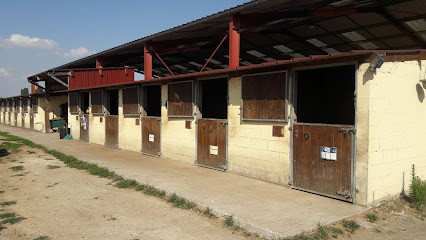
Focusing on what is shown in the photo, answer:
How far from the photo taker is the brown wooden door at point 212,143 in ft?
27.6

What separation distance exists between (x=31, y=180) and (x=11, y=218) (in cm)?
291

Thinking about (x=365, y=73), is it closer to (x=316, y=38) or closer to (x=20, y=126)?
(x=316, y=38)

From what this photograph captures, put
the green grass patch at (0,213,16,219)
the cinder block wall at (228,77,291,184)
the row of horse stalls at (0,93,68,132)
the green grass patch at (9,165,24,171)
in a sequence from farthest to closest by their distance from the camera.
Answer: the row of horse stalls at (0,93,68,132) < the green grass patch at (9,165,24,171) < the cinder block wall at (228,77,291,184) < the green grass patch at (0,213,16,219)

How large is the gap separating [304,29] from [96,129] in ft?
34.1

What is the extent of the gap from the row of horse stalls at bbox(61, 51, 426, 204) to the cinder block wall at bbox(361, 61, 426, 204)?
18 millimetres

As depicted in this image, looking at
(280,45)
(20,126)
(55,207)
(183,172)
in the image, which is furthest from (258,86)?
(20,126)

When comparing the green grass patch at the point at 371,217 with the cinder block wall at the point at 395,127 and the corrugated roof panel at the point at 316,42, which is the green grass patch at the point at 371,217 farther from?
the corrugated roof panel at the point at 316,42

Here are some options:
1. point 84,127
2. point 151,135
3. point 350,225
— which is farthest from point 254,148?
point 84,127

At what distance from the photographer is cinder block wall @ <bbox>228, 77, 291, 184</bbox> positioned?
22.5 ft

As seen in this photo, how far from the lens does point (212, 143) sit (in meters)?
8.70

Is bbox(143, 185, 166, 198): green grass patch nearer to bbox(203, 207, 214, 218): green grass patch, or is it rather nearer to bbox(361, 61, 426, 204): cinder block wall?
bbox(203, 207, 214, 218): green grass patch

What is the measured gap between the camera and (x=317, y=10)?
922 cm

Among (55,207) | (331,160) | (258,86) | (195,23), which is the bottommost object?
(55,207)

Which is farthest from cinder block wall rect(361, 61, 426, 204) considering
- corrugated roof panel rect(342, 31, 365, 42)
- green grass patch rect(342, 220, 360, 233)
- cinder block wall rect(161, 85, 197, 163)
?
corrugated roof panel rect(342, 31, 365, 42)
